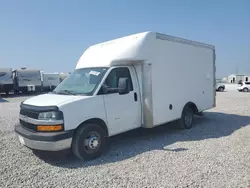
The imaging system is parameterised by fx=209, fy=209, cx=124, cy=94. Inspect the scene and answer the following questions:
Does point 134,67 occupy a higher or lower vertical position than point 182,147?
higher

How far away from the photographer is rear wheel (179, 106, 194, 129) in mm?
7031

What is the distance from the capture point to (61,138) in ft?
13.7

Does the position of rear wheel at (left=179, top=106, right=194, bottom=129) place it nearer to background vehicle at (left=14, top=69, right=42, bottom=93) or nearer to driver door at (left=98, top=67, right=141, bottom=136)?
driver door at (left=98, top=67, right=141, bottom=136)

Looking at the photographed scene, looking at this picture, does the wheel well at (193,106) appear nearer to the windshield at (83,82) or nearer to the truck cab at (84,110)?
the truck cab at (84,110)

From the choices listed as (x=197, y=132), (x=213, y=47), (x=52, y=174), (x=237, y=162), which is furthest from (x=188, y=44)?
(x=52, y=174)

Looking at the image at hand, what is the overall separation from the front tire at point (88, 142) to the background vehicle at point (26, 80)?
23.5m

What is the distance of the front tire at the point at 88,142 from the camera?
14.7 feet

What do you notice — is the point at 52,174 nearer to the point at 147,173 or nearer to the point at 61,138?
the point at 61,138

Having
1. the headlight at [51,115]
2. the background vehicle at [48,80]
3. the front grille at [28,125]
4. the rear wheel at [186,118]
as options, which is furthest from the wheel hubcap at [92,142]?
the background vehicle at [48,80]

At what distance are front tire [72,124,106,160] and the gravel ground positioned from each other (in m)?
0.19

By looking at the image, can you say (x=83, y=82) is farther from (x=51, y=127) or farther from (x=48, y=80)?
(x=48, y=80)

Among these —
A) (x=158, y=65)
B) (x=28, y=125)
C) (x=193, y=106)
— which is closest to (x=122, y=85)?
(x=158, y=65)

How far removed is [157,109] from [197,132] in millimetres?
1821

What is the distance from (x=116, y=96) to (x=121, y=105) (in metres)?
0.28
